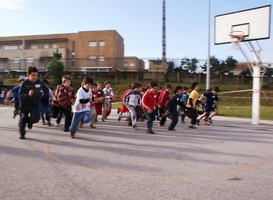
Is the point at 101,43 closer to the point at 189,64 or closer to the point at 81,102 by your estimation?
the point at 189,64

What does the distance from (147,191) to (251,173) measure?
7.16 feet

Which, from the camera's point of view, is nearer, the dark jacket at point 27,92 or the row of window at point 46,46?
the dark jacket at point 27,92

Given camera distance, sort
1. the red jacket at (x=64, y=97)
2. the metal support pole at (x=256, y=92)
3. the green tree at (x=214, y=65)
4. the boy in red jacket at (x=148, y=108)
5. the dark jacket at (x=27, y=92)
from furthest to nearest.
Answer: the green tree at (x=214, y=65) → the metal support pole at (x=256, y=92) → the boy in red jacket at (x=148, y=108) → the red jacket at (x=64, y=97) → the dark jacket at (x=27, y=92)

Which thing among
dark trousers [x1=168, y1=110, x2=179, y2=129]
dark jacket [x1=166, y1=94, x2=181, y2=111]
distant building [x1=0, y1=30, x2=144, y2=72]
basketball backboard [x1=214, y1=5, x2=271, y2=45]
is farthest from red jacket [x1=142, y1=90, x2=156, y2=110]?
distant building [x1=0, y1=30, x2=144, y2=72]

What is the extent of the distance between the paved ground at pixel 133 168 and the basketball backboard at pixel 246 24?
25.7 feet

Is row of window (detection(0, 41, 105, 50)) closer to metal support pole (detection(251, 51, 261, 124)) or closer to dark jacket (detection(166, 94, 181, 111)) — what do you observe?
metal support pole (detection(251, 51, 261, 124))

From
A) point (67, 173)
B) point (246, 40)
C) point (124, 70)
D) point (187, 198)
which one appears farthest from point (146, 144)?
point (124, 70)

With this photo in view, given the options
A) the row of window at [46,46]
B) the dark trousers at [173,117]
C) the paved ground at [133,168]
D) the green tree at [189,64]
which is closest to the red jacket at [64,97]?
the paved ground at [133,168]

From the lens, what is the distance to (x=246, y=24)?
15180mm

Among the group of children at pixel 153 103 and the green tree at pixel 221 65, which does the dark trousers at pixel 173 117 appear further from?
the green tree at pixel 221 65

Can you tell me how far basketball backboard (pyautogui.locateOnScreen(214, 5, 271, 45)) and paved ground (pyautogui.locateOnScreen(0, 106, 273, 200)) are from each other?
7.84m

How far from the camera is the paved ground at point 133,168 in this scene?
4.13 metres

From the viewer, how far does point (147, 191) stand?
4.18 m

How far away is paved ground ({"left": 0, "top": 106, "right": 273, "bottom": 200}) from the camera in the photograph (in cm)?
413
